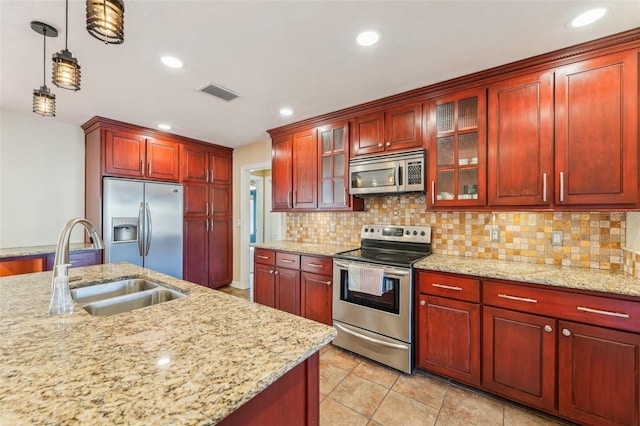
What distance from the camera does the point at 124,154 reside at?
11.3ft

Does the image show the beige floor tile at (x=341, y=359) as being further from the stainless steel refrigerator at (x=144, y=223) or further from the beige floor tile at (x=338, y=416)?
the stainless steel refrigerator at (x=144, y=223)

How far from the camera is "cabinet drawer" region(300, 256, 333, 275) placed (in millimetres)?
2768

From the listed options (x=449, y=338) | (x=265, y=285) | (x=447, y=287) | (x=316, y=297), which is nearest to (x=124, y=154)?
(x=265, y=285)

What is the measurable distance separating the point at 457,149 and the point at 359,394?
6.70ft

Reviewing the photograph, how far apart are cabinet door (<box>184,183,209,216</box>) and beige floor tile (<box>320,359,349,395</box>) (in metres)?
2.87

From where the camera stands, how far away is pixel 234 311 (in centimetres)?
117

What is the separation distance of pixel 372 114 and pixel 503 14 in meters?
1.37

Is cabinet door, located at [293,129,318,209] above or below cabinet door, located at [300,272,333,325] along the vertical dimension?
above

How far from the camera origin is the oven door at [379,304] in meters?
2.23

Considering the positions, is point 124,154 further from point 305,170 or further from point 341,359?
point 341,359

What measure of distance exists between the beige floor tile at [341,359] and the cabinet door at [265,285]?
909 millimetres

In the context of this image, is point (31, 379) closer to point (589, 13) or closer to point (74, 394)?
point (74, 394)

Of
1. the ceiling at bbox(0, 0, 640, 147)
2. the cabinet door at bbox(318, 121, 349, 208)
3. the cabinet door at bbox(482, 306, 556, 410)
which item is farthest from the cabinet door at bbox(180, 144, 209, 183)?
the cabinet door at bbox(482, 306, 556, 410)

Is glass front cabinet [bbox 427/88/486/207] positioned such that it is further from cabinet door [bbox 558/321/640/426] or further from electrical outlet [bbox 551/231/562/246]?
cabinet door [bbox 558/321/640/426]
